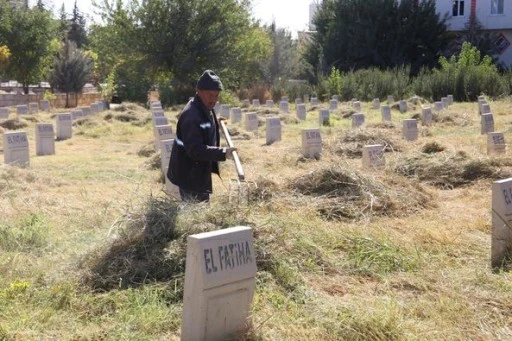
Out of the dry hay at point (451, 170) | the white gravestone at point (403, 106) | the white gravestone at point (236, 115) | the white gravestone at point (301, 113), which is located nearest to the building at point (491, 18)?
the white gravestone at point (403, 106)

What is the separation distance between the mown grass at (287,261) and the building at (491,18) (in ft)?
140

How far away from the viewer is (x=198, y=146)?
20.5 ft

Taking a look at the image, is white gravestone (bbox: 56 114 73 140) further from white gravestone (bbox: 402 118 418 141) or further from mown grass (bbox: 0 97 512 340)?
mown grass (bbox: 0 97 512 340)

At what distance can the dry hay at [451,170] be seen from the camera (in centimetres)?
1129

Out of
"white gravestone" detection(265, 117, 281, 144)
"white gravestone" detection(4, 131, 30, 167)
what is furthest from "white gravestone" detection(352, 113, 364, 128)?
"white gravestone" detection(4, 131, 30, 167)

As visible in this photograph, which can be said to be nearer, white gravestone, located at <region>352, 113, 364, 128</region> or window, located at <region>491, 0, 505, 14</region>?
white gravestone, located at <region>352, 113, 364, 128</region>

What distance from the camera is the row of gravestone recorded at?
43.1 feet

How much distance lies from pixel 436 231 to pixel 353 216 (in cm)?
107

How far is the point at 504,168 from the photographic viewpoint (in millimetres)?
11477

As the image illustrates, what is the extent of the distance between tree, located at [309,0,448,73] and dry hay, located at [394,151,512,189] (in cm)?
3663

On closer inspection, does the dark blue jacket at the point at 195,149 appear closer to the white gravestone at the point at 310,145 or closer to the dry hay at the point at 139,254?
the dry hay at the point at 139,254

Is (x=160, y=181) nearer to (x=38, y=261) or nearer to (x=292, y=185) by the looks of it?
(x=292, y=185)

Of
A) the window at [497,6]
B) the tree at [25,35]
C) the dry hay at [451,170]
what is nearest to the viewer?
the dry hay at [451,170]

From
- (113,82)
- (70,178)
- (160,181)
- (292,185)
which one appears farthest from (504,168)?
(113,82)
